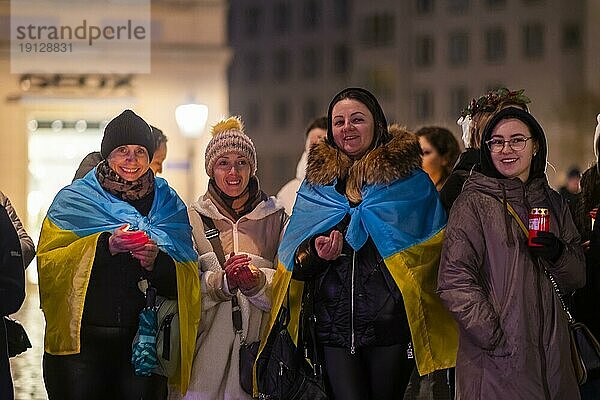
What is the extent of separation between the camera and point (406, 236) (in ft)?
18.0

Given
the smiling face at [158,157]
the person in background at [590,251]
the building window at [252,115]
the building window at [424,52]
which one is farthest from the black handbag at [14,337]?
the building window at [424,52]

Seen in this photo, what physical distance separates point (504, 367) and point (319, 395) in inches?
35.7

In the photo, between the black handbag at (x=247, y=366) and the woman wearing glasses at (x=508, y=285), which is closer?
the woman wearing glasses at (x=508, y=285)

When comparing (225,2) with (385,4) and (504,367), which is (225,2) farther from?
(504,367)

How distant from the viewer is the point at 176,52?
12.6 metres

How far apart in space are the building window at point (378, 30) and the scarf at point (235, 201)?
7.81 metres

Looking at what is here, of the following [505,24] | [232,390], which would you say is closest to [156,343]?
[232,390]

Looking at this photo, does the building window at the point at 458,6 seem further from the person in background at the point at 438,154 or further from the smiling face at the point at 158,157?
the smiling face at the point at 158,157

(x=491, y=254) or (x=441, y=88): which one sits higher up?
(x=441, y=88)

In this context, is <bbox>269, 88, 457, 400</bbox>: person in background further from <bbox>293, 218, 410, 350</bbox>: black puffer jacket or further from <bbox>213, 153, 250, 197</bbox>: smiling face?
<bbox>213, 153, 250, 197</bbox>: smiling face

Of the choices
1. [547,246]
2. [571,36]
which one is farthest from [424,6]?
Answer: [547,246]

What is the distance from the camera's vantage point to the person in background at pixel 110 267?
5582 mm

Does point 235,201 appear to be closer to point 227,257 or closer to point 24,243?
point 227,257

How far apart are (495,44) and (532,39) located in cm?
48
